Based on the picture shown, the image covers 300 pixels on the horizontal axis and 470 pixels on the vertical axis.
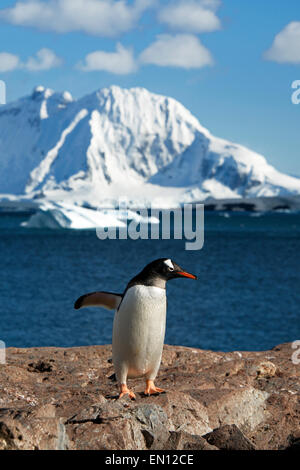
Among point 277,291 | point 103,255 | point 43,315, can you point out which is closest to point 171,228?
point 103,255

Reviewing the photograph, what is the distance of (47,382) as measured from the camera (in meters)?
8.26

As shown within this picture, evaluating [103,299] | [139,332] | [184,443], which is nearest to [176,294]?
[103,299]

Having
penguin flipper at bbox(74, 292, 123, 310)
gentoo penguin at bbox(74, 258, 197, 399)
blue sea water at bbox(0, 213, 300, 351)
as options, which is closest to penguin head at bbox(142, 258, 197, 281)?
gentoo penguin at bbox(74, 258, 197, 399)

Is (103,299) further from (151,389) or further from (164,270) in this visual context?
(151,389)

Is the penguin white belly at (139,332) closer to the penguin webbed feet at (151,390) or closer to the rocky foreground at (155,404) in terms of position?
the penguin webbed feet at (151,390)

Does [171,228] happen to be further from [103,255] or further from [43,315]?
[43,315]

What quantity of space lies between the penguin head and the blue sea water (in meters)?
17.1

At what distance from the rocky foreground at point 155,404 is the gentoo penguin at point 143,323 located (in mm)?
282

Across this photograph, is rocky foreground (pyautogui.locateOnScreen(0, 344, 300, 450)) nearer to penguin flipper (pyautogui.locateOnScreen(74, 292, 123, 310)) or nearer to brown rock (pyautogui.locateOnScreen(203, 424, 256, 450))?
brown rock (pyautogui.locateOnScreen(203, 424, 256, 450))

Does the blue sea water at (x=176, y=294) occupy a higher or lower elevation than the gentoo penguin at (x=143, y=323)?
lower

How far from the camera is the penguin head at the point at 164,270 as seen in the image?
7.06 m

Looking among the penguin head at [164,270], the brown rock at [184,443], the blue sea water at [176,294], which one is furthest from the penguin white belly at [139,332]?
the blue sea water at [176,294]

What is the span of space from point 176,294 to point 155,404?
103ft
